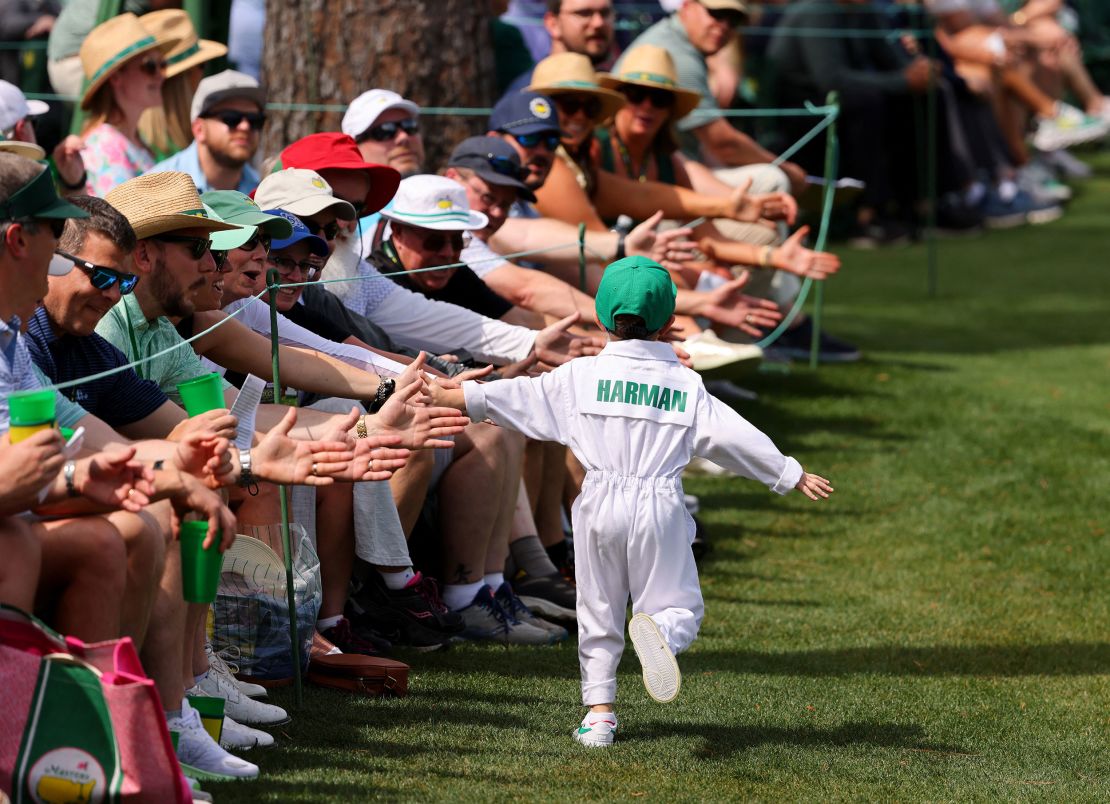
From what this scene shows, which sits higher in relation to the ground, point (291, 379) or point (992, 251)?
point (291, 379)

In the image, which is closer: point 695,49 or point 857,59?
point 695,49

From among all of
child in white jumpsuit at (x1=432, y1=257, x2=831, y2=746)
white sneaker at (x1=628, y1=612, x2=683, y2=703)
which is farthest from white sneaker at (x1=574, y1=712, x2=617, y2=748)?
white sneaker at (x1=628, y1=612, x2=683, y2=703)

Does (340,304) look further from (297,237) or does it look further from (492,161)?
(492,161)

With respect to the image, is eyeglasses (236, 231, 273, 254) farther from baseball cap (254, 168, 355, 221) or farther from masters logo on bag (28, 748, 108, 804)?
masters logo on bag (28, 748, 108, 804)

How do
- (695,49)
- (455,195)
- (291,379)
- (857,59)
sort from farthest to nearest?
(857,59) < (695,49) < (455,195) < (291,379)

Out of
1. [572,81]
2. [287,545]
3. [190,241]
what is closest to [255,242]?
[190,241]

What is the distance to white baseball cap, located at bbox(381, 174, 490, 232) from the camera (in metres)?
5.89

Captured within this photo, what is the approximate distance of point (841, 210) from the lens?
1516 centimetres

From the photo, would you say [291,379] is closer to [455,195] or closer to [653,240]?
[455,195]

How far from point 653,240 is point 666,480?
7.79ft

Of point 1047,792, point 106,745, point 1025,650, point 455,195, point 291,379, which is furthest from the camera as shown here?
point 455,195

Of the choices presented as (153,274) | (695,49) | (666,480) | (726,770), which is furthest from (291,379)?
(695,49)

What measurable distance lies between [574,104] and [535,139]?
2.42 ft

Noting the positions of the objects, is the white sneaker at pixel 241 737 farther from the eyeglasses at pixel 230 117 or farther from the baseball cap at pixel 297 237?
the eyeglasses at pixel 230 117
